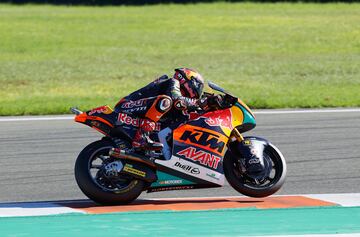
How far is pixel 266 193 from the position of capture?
340 inches

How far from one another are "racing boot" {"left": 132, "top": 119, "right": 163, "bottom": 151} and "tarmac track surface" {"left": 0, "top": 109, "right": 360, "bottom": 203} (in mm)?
924

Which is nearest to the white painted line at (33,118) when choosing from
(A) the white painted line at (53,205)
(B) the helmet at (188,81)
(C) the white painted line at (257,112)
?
(C) the white painted line at (257,112)

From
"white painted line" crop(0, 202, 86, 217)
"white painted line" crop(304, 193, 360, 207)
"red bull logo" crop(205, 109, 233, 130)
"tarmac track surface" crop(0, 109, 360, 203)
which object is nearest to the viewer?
"white painted line" crop(0, 202, 86, 217)

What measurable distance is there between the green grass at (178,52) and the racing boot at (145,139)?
728cm

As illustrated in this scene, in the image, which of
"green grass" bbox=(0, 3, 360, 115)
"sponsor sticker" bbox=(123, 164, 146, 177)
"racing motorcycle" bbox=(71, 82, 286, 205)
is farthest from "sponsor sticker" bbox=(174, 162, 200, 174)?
"green grass" bbox=(0, 3, 360, 115)

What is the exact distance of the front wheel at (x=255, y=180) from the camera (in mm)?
8617

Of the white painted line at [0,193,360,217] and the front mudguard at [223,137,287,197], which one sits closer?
the white painted line at [0,193,360,217]

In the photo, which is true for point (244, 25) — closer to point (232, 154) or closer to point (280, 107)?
point (280, 107)

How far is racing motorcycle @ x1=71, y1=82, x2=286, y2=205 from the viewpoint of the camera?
8.38m

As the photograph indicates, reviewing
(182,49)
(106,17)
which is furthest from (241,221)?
(106,17)

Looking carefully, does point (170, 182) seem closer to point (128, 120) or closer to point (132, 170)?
point (132, 170)

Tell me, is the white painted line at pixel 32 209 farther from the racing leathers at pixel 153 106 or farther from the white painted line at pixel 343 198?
the white painted line at pixel 343 198

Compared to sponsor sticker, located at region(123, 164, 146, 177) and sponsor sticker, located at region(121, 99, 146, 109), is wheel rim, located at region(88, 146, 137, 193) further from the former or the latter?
sponsor sticker, located at region(121, 99, 146, 109)

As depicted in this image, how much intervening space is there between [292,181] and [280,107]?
6.29 meters
